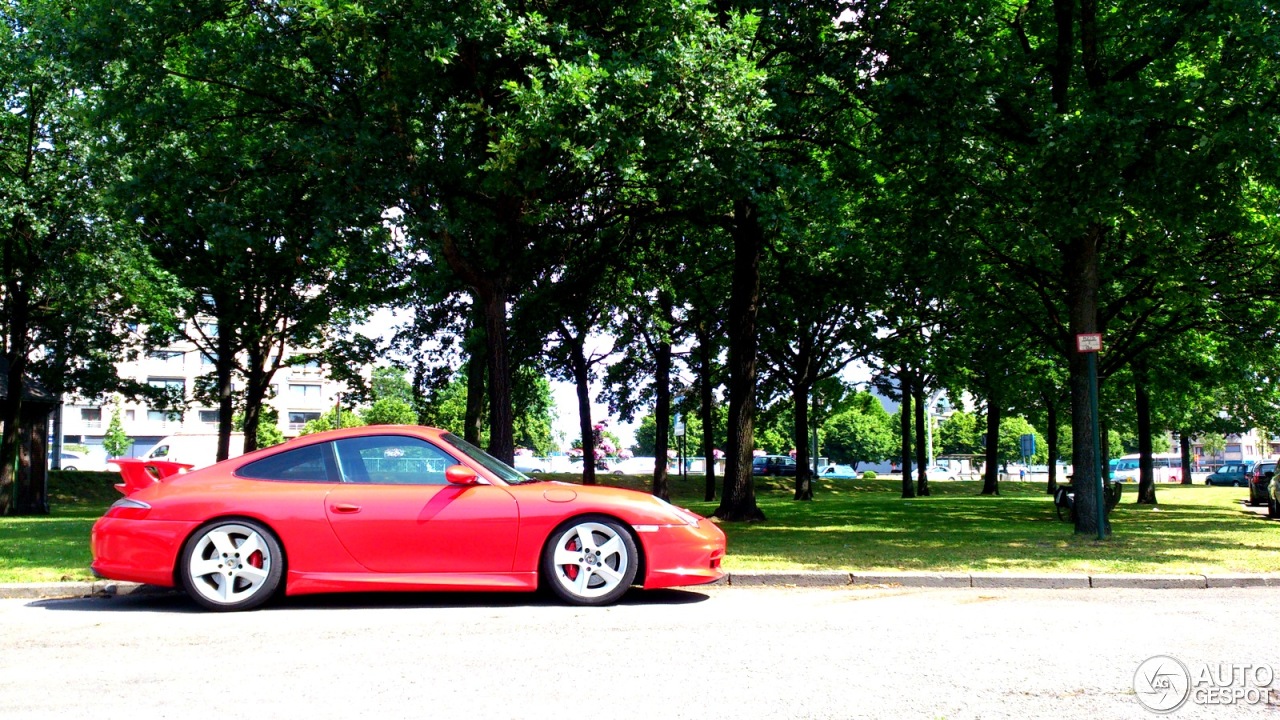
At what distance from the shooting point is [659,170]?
1355cm

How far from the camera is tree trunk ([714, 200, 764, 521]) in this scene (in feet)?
61.2

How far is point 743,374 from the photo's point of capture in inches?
744

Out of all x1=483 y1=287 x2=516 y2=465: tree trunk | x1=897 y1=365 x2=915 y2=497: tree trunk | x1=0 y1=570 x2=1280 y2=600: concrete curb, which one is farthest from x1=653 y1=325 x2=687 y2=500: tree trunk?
x1=0 y1=570 x2=1280 y2=600: concrete curb

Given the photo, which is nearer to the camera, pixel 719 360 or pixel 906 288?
pixel 906 288

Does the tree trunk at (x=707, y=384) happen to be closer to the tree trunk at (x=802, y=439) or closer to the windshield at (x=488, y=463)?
the tree trunk at (x=802, y=439)

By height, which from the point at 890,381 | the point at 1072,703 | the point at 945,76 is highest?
the point at 945,76

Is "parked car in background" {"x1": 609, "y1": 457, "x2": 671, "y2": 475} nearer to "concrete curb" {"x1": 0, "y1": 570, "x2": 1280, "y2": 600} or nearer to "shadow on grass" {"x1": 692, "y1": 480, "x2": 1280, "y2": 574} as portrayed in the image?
"shadow on grass" {"x1": 692, "y1": 480, "x2": 1280, "y2": 574}

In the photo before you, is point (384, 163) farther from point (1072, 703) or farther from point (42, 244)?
point (42, 244)

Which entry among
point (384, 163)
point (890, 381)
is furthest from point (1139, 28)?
point (890, 381)

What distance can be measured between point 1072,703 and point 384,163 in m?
10.6

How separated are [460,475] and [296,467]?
4.40ft

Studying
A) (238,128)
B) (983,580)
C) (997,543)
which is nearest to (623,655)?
(983,580)

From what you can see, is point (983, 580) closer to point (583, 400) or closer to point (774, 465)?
point (583, 400)

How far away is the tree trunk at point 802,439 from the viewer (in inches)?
1254
